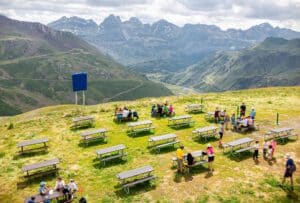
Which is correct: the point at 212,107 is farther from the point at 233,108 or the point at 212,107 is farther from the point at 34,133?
the point at 34,133

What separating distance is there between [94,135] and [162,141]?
350 inches

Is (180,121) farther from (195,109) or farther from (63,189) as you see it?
(63,189)

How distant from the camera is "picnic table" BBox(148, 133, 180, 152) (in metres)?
35.1

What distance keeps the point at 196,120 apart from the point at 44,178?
23.8 m

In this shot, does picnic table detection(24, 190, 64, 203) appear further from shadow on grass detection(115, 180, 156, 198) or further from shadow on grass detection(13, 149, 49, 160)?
shadow on grass detection(13, 149, 49, 160)

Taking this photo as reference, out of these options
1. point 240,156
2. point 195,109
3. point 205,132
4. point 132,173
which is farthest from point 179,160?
point 195,109

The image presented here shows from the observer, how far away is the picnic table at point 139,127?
40.4m

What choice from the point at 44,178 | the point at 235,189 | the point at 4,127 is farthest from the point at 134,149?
the point at 4,127

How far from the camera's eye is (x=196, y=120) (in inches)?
1802

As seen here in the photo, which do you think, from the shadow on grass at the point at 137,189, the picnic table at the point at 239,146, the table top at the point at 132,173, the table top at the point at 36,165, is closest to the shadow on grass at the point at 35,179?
the table top at the point at 36,165

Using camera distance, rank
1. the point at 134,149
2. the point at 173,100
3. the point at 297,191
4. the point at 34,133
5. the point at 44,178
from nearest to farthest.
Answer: the point at 297,191, the point at 44,178, the point at 134,149, the point at 34,133, the point at 173,100

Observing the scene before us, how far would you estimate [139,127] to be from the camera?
143 ft

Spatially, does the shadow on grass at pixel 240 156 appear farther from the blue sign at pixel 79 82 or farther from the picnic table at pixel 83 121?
the blue sign at pixel 79 82

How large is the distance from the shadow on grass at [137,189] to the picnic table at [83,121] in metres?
17.5
